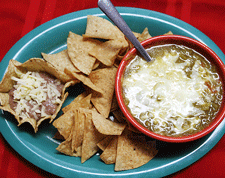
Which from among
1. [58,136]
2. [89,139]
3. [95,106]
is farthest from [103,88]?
[58,136]

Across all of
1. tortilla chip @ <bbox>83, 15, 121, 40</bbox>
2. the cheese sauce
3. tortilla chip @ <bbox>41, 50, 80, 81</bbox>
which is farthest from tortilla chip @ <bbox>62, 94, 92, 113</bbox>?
tortilla chip @ <bbox>83, 15, 121, 40</bbox>

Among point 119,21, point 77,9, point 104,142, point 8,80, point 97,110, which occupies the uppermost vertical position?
point 119,21

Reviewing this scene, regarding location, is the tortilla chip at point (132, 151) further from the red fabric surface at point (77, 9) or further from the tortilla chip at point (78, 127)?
the red fabric surface at point (77, 9)

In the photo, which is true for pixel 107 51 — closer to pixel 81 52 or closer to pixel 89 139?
pixel 81 52

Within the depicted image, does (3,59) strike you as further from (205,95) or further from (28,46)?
(205,95)

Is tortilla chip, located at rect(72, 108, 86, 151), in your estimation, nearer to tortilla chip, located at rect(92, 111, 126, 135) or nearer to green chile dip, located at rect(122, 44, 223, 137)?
tortilla chip, located at rect(92, 111, 126, 135)

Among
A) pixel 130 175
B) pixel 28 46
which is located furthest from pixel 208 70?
pixel 28 46

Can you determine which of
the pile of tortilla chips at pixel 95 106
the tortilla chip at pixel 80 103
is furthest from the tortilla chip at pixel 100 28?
the tortilla chip at pixel 80 103

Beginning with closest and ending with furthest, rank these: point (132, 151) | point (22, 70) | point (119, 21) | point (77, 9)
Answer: point (119, 21) < point (132, 151) < point (22, 70) < point (77, 9)

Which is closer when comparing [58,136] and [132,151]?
[132,151]
